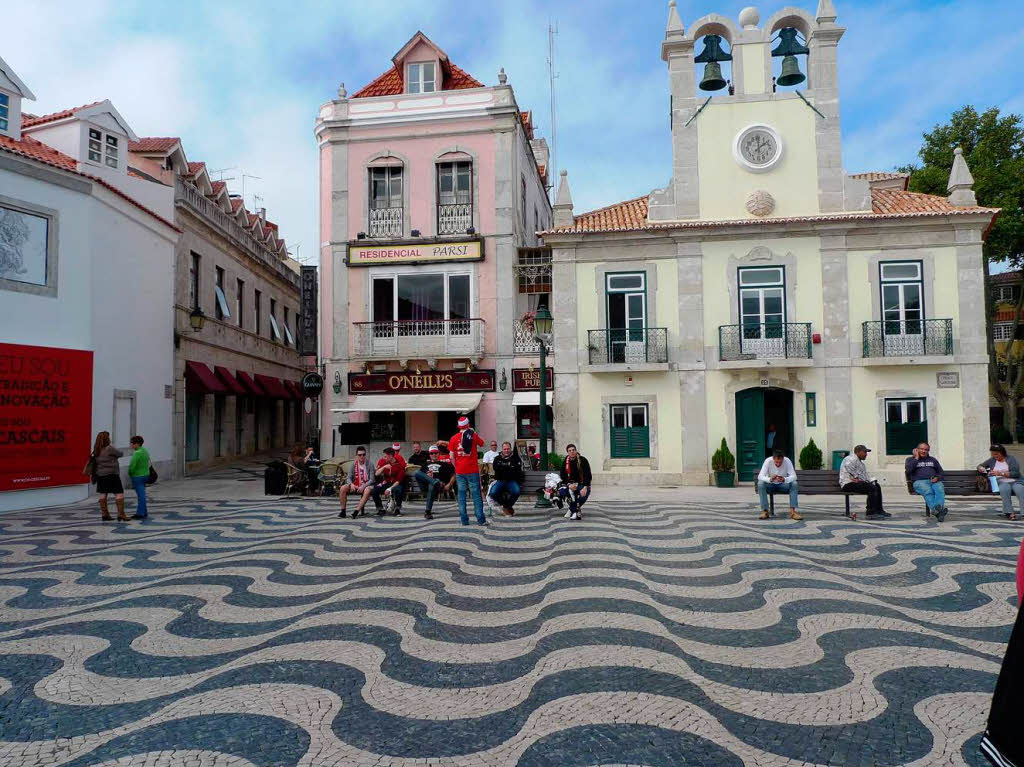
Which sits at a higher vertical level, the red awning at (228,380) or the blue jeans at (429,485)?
the red awning at (228,380)

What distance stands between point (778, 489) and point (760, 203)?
1005 cm

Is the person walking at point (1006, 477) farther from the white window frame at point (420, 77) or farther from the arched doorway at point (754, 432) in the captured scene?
the white window frame at point (420, 77)

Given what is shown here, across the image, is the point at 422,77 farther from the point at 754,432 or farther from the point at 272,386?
the point at 754,432

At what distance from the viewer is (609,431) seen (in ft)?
61.0

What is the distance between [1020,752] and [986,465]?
11743mm

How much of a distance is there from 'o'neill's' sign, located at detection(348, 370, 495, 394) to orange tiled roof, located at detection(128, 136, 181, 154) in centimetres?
981

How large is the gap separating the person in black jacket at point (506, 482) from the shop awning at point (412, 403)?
6.57 m

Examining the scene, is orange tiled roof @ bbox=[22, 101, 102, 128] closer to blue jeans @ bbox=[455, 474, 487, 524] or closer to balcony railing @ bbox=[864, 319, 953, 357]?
blue jeans @ bbox=[455, 474, 487, 524]

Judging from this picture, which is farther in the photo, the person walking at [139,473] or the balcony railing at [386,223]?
the balcony railing at [386,223]

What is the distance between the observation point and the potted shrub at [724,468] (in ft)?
57.4

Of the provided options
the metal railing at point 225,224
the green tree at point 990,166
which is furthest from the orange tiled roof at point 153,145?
the green tree at point 990,166

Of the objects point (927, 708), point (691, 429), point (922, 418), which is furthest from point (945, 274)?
point (927, 708)

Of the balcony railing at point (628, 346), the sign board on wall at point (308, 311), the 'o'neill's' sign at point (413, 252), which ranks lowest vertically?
the balcony railing at point (628, 346)

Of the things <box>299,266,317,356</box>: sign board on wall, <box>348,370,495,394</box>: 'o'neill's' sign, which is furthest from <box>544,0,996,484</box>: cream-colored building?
<box>299,266,317,356</box>: sign board on wall
